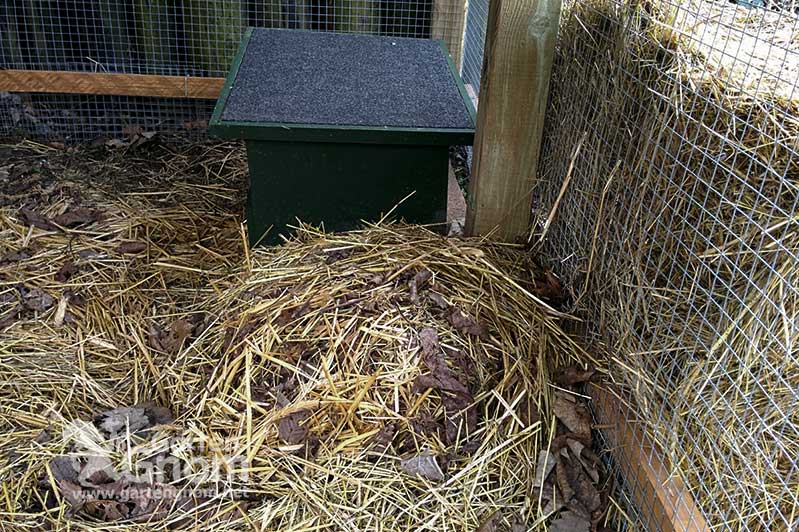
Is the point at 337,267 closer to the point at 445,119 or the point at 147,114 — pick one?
the point at 445,119

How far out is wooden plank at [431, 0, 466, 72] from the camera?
4340mm

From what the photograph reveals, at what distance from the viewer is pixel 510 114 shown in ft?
7.99

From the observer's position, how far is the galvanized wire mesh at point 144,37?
4.21 m

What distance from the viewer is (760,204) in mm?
1391

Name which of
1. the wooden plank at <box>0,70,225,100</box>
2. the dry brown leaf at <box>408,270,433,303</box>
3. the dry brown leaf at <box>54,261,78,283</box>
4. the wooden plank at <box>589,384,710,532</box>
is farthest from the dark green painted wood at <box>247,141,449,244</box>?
the wooden plank at <box>0,70,225,100</box>

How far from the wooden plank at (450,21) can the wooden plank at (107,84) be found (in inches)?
48.6

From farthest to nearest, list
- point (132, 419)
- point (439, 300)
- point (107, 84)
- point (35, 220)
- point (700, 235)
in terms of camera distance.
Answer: point (107, 84) → point (35, 220) → point (439, 300) → point (132, 419) → point (700, 235)

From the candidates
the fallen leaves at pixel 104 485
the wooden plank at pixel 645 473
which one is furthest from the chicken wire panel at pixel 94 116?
the wooden plank at pixel 645 473

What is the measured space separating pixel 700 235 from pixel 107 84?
11.2 feet

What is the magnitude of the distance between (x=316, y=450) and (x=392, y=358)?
324 millimetres

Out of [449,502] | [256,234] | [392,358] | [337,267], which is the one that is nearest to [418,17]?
[256,234]

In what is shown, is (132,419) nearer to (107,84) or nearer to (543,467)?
(543,467)

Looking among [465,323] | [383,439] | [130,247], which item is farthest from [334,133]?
[383,439]

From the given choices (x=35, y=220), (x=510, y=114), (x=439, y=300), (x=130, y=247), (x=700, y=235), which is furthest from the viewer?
(x=35, y=220)
